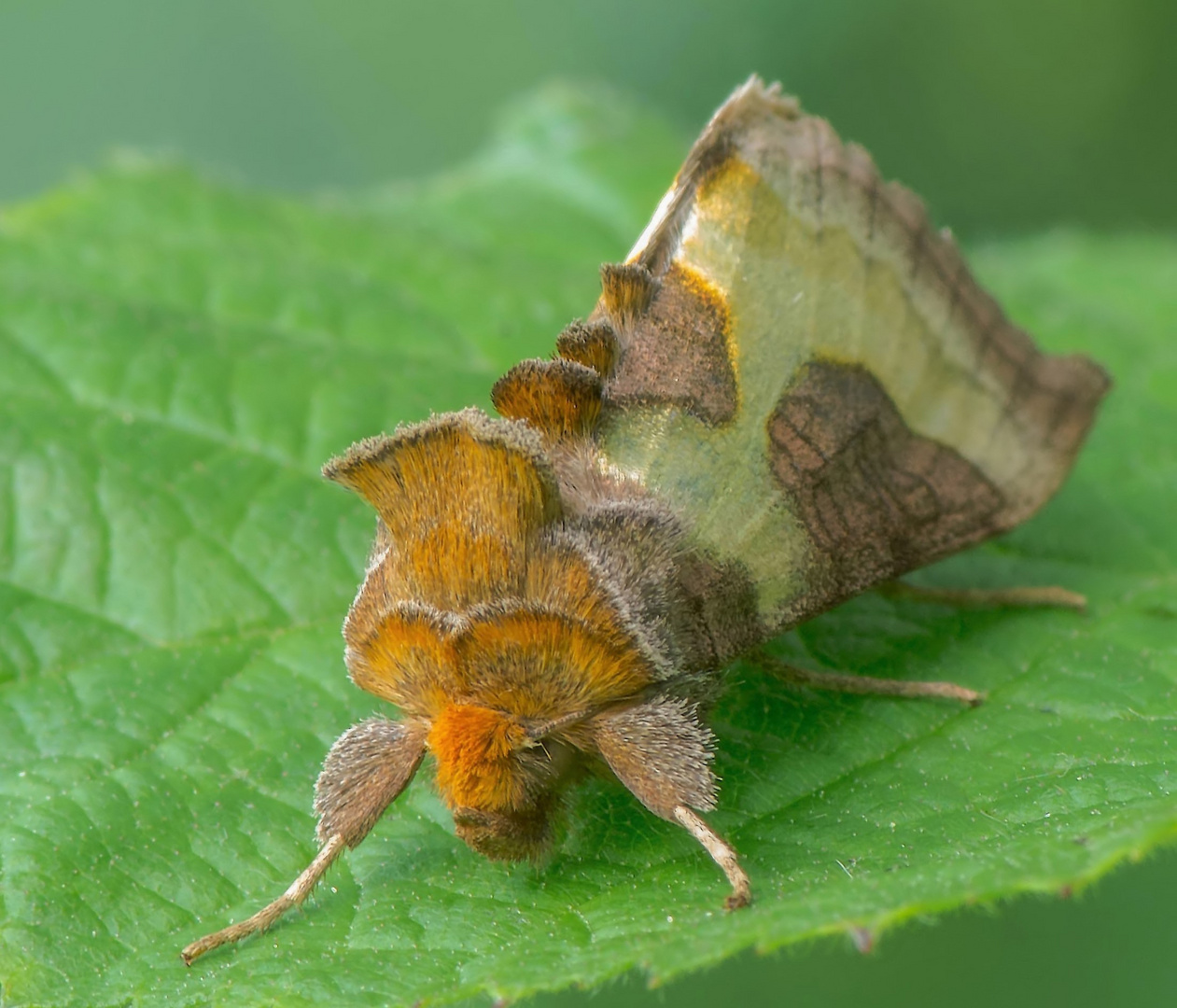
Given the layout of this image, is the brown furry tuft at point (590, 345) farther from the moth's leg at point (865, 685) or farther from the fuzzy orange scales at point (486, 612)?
the moth's leg at point (865, 685)

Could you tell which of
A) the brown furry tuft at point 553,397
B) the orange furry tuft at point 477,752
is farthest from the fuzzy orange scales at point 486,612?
the brown furry tuft at point 553,397

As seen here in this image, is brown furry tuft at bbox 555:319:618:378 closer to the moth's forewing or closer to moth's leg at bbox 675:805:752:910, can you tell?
the moth's forewing

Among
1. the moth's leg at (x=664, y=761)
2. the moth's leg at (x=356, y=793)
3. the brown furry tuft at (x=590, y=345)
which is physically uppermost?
the brown furry tuft at (x=590, y=345)

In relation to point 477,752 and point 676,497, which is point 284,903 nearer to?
point 477,752

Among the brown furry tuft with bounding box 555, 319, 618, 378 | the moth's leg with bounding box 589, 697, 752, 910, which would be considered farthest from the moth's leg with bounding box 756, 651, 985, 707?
the brown furry tuft with bounding box 555, 319, 618, 378

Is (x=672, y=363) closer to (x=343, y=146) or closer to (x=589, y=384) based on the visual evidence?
(x=589, y=384)

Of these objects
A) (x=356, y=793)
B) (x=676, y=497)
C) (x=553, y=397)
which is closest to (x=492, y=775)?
(x=356, y=793)

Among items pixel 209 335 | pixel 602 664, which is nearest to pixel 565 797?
pixel 602 664
